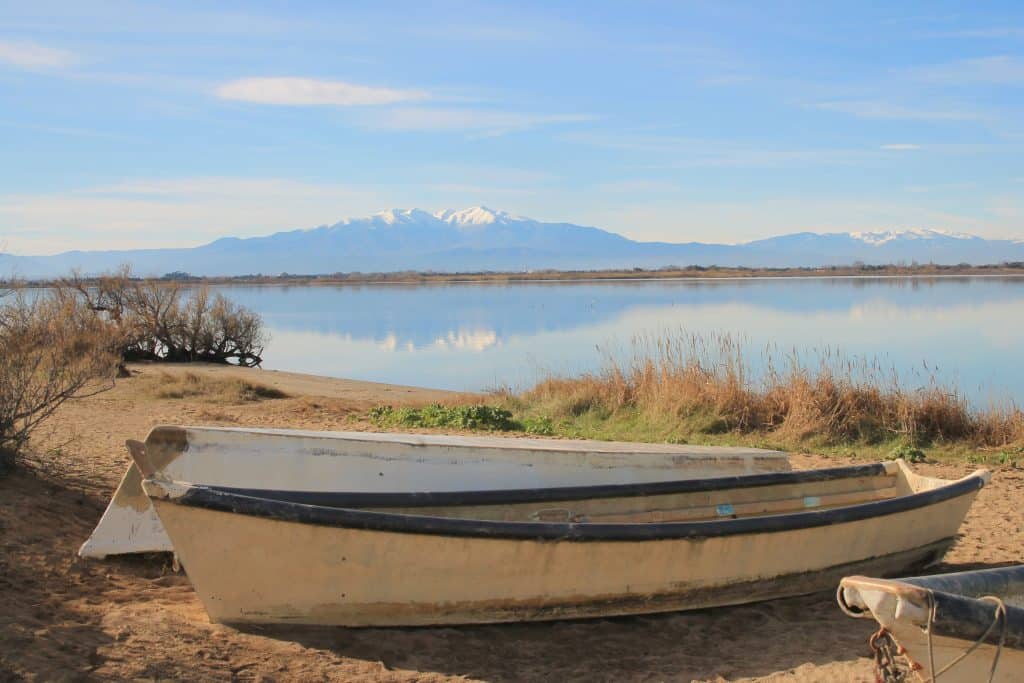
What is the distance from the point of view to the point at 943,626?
3.71m

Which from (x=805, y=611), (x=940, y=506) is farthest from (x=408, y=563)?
(x=940, y=506)

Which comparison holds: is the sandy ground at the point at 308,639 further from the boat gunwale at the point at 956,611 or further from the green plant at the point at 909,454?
the green plant at the point at 909,454

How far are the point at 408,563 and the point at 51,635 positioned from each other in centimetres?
195

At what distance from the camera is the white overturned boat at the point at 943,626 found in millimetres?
3678

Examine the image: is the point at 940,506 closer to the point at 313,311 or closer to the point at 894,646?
the point at 894,646

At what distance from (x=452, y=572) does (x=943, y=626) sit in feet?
9.49

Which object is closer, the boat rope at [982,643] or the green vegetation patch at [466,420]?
the boat rope at [982,643]

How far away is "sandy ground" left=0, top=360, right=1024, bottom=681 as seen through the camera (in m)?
5.12

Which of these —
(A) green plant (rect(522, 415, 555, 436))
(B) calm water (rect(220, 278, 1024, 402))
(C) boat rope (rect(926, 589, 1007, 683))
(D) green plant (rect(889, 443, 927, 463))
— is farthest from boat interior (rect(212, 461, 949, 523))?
(B) calm water (rect(220, 278, 1024, 402))

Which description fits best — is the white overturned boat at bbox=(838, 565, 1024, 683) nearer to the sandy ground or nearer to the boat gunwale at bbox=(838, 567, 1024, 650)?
the boat gunwale at bbox=(838, 567, 1024, 650)

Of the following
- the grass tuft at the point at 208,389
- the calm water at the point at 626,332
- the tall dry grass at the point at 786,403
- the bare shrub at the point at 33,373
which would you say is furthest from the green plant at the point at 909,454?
the grass tuft at the point at 208,389

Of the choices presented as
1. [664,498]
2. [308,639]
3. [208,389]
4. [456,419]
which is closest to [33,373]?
[308,639]

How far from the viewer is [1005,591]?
4.30 meters

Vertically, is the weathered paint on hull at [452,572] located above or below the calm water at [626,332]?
above
